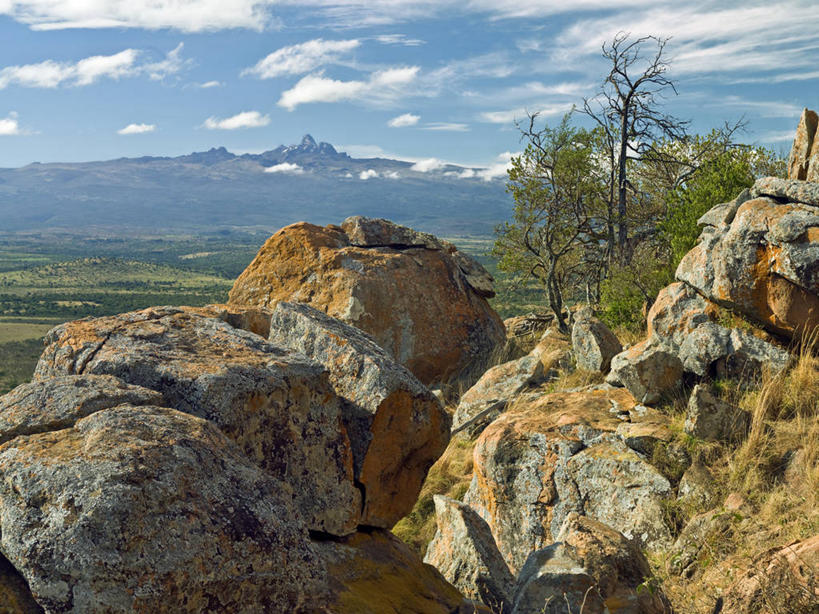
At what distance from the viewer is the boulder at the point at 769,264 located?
342 inches

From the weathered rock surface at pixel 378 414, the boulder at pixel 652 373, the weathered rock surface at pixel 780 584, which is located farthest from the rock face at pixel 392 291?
the weathered rock surface at pixel 780 584

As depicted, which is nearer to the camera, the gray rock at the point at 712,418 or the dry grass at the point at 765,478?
the dry grass at the point at 765,478

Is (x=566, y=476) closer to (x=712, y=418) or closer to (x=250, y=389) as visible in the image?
(x=712, y=418)

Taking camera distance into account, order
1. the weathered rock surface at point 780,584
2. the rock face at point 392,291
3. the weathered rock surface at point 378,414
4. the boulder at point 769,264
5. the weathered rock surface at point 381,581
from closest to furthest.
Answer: the weathered rock surface at point 780,584 < the weathered rock surface at point 381,581 < the weathered rock surface at point 378,414 < the boulder at point 769,264 < the rock face at point 392,291

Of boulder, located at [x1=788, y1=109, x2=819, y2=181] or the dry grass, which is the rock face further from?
boulder, located at [x1=788, y1=109, x2=819, y2=181]

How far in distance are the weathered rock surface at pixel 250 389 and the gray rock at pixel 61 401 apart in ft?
1.11

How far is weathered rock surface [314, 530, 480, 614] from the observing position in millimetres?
4887

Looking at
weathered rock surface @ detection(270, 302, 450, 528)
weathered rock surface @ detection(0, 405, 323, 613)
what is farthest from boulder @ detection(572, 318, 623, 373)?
weathered rock surface @ detection(0, 405, 323, 613)

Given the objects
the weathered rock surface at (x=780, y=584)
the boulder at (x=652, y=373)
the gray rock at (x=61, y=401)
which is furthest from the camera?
the boulder at (x=652, y=373)

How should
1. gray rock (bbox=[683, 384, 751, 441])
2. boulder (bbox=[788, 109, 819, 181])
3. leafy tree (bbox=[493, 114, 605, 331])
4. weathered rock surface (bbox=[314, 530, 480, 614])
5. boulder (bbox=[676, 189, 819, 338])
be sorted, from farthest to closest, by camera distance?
leafy tree (bbox=[493, 114, 605, 331]), boulder (bbox=[788, 109, 819, 181]), boulder (bbox=[676, 189, 819, 338]), gray rock (bbox=[683, 384, 751, 441]), weathered rock surface (bbox=[314, 530, 480, 614])

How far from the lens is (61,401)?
4414mm

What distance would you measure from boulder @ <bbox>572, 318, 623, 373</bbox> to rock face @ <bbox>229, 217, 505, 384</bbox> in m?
3.80

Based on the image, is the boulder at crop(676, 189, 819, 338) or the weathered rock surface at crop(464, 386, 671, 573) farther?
the boulder at crop(676, 189, 819, 338)

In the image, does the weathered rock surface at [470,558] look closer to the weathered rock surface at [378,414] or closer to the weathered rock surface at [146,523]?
the weathered rock surface at [378,414]
